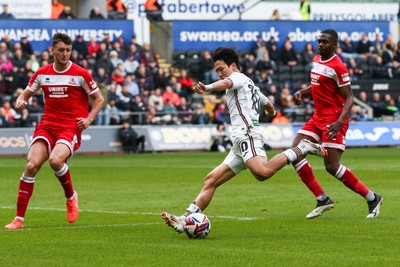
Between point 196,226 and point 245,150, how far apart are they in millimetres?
1188

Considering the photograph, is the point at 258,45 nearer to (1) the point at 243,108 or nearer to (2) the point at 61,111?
(2) the point at 61,111

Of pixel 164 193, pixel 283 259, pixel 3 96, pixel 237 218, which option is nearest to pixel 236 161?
pixel 237 218

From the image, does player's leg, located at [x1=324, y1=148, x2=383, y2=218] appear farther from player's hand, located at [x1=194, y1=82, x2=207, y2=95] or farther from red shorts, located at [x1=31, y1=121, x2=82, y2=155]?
player's hand, located at [x1=194, y1=82, x2=207, y2=95]

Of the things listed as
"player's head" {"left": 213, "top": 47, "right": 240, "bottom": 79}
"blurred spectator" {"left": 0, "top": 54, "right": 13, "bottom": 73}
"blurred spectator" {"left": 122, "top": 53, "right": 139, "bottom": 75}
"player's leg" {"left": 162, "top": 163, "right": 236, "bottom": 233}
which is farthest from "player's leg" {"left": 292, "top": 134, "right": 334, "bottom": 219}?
"blurred spectator" {"left": 122, "top": 53, "right": 139, "bottom": 75}

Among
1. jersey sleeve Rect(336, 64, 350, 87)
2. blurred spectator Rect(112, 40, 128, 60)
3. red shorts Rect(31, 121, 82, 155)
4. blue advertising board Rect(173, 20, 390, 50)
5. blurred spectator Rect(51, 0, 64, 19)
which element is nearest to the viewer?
red shorts Rect(31, 121, 82, 155)

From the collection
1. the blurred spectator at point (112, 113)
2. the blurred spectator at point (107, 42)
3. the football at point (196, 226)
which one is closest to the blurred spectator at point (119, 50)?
the blurred spectator at point (107, 42)

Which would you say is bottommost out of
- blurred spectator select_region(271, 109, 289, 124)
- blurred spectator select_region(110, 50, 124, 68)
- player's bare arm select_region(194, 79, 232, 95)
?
blurred spectator select_region(271, 109, 289, 124)

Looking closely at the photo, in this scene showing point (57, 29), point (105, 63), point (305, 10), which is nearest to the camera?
point (105, 63)

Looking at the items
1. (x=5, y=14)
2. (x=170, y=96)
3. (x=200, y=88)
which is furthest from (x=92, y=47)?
(x=200, y=88)

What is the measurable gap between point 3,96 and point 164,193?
18.0m

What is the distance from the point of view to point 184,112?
131ft

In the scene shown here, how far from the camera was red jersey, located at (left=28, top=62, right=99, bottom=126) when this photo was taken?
1462 cm

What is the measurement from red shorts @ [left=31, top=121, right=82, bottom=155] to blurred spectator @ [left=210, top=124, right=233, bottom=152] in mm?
23662

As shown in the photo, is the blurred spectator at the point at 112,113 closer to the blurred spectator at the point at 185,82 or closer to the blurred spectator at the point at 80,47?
the blurred spectator at the point at 80,47
